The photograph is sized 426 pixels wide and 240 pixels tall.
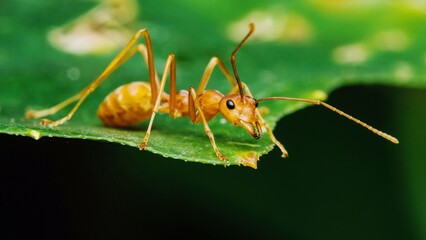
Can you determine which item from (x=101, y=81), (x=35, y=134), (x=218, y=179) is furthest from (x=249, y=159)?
(x=218, y=179)

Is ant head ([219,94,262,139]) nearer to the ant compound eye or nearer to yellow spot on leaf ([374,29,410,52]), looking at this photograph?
the ant compound eye

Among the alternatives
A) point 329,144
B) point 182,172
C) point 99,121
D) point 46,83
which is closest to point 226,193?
point 182,172

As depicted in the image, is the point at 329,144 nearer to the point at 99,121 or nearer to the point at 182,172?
the point at 182,172

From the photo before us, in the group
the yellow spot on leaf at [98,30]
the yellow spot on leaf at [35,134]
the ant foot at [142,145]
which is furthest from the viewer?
the yellow spot on leaf at [98,30]

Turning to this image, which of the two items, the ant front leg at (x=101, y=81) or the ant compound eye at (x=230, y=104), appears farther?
the ant front leg at (x=101, y=81)

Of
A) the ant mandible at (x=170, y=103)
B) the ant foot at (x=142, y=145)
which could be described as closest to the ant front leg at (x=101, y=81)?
the ant mandible at (x=170, y=103)

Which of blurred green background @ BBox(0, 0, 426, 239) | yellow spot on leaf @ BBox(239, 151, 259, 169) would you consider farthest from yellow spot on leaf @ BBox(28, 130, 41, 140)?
blurred green background @ BBox(0, 0, 426, 239)

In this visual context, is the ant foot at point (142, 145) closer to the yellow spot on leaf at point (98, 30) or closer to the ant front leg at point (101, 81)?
the ant front leg at point (101, 81)
